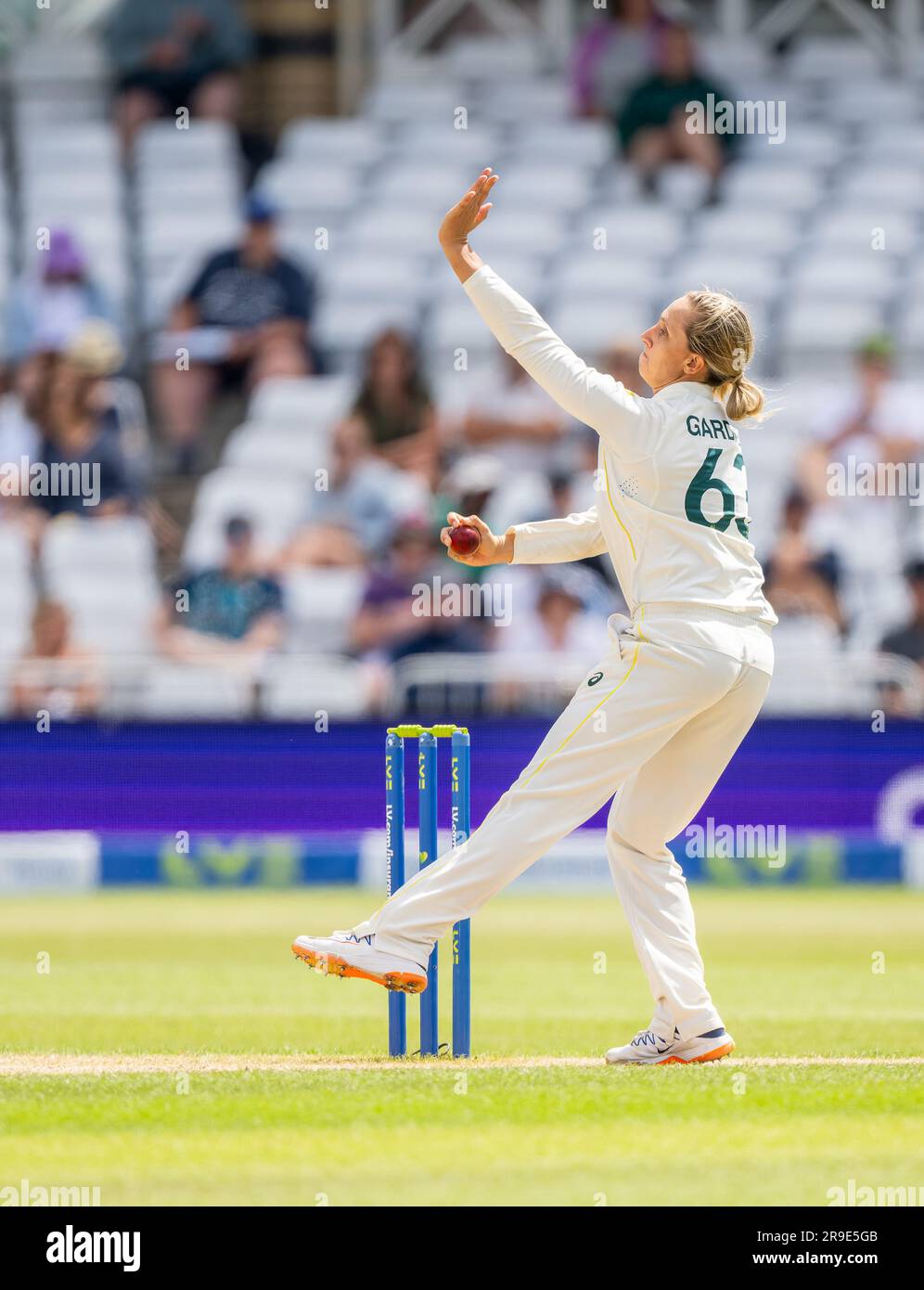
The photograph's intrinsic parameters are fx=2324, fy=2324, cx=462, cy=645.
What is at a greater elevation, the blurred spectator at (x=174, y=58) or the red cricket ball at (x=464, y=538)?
the blurred spectator at (x=174, y=58)

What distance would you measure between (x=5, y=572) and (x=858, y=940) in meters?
7.96

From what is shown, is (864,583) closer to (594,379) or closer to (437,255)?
(437,255)

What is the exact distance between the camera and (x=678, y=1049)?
6.97 m

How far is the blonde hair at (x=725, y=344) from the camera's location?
6.81 m

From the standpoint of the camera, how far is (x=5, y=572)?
690 inches

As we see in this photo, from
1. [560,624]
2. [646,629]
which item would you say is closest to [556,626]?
[560,624]

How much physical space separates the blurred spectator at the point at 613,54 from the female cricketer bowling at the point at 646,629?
→ 1517cm

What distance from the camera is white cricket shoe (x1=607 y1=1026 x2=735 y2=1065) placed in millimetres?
6965

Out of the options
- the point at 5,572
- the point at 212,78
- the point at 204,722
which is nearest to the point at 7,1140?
the point at 204,722

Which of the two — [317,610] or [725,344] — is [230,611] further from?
[725,344]

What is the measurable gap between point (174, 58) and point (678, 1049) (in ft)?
55.1

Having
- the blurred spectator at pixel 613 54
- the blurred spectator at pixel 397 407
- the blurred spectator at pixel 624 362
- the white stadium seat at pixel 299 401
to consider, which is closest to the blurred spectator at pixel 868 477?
the blurred spectator at pixel 624 362

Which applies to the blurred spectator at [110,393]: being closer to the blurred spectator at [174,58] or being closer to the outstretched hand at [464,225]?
the blurred spectator at [174,58]
